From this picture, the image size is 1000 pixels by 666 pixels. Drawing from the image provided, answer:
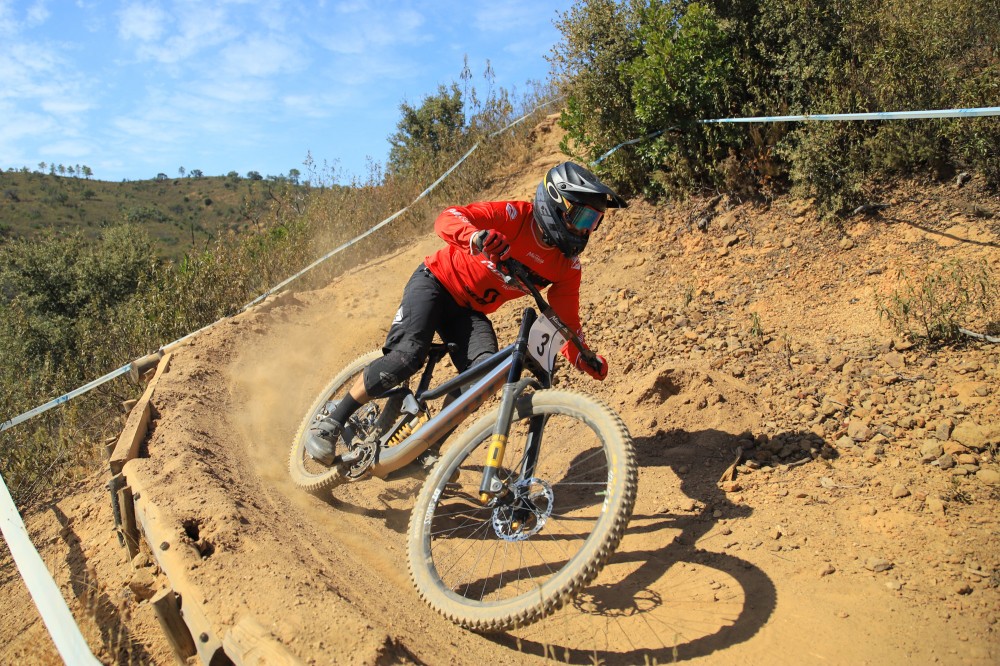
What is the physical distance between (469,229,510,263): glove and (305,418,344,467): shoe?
1948 millimetres

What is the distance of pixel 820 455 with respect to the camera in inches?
170

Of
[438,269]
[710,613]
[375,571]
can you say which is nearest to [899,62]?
[438,269]

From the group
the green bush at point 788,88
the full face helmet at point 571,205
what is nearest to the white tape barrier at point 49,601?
the full face helmet at point 571,205

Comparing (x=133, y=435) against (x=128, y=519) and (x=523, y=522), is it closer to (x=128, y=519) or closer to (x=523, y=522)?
(x=128, y=519)

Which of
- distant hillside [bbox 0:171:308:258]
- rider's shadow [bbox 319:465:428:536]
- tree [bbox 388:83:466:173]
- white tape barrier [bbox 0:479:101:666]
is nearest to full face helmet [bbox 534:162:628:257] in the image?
rider's shadow [bbox 319:465:428:536]

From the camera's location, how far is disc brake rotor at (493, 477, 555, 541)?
345cm

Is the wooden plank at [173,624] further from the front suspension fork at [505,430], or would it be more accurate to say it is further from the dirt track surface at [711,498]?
the front suspension fork at [505,430]

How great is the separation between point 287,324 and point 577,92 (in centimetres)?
467

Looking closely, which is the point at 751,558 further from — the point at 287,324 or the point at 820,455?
the point at 287,324

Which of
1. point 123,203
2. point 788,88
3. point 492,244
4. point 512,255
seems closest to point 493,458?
point 492,244

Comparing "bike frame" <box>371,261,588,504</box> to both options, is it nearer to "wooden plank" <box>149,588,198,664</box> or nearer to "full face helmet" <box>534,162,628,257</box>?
"full face helmet" <box>534,162,628,257</box>

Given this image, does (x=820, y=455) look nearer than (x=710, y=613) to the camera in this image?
No

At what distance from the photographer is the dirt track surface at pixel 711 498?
320 cm

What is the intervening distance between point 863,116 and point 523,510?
13.8 ft
